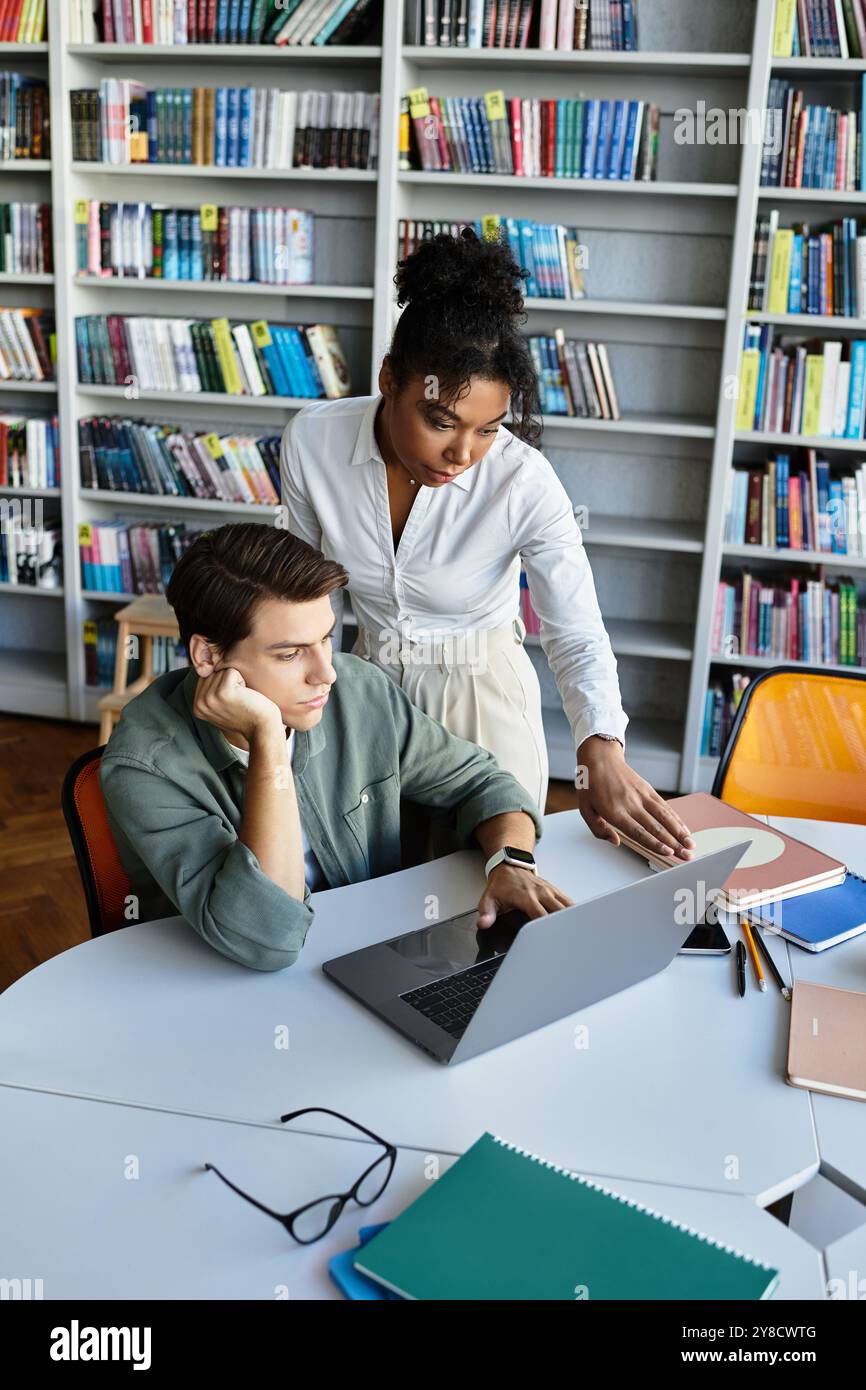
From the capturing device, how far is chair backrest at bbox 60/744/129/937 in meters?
1.55

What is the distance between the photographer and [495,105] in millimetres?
3506

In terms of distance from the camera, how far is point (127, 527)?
Answer: 419 cm

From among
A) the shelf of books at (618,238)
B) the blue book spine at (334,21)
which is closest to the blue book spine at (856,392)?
the shelf of books at (618,238)

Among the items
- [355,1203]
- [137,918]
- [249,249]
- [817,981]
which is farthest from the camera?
[249,249]

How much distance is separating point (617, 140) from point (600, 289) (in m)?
0.46

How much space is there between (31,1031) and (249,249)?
10.3ft

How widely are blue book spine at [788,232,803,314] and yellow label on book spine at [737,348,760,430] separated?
16 centimetres

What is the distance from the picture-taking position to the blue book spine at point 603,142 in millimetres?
3475

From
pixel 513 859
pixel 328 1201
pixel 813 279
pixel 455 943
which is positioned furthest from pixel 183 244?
pixel 328 1201

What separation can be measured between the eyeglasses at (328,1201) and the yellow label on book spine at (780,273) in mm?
3067

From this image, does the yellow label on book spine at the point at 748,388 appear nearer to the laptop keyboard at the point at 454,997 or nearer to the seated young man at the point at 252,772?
the seated young man at the point at 252,772

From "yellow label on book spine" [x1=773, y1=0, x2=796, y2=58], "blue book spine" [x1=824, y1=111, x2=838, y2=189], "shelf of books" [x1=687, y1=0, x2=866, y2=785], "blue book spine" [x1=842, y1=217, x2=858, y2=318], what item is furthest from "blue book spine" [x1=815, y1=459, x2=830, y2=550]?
"yellow label on book spine" [x1=773, y1=0, x2=796, y2=58]
